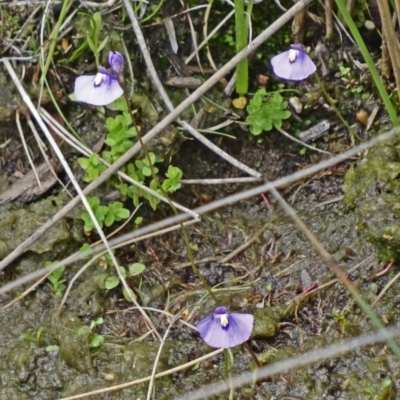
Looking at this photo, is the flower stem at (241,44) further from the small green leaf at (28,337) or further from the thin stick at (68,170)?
the small green leaf at (28,337)

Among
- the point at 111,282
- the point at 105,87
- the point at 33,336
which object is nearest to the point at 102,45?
the point at 105,87

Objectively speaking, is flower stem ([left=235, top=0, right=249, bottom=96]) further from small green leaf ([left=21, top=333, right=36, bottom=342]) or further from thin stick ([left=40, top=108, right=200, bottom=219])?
small green leaf ([left=21, top=333, right=36, bottom=342])

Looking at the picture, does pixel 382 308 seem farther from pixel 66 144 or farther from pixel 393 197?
pixel 66 144

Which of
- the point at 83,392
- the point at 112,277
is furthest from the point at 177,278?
the point at 83,392

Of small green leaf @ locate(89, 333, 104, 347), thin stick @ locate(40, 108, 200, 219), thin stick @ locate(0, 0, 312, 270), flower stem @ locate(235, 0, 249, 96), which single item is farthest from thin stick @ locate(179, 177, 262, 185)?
small green leaf @ locate(89, 333, 104, 347)

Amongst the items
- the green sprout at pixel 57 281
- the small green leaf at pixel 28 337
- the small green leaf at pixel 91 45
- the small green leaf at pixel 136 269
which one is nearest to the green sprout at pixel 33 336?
the small green leaf at pixel 28 337

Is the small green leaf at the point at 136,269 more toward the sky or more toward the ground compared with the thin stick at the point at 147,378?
more toward the sky

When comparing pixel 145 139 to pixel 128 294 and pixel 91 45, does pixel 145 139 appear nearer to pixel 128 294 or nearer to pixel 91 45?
pixel 91 45
